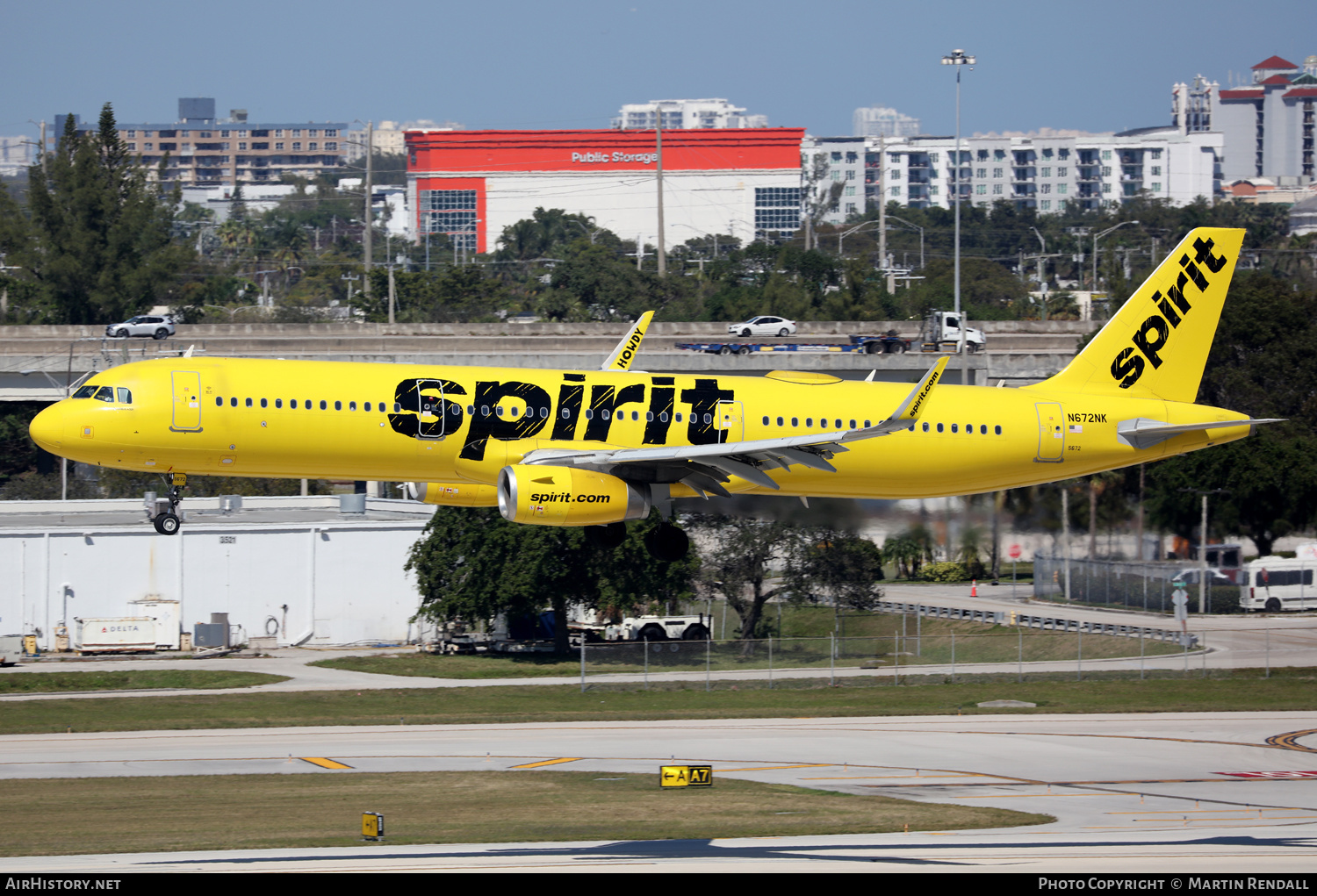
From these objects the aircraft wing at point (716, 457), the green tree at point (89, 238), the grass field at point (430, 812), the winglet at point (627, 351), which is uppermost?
the green tree at point (89, 238)

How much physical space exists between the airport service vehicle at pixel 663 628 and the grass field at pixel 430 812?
3397 cm

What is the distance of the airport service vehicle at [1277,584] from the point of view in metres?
82.4

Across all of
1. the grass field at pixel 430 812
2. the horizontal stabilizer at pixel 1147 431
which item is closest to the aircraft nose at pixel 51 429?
the grass field at pixel 430 812

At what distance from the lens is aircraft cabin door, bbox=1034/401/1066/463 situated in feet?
156

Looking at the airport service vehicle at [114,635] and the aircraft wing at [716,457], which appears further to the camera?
the airport service vehicle at [114,635]

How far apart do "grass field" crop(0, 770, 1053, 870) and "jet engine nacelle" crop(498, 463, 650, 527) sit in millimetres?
7679

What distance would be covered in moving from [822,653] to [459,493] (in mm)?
27727

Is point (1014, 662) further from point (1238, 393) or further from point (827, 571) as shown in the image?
point (1238, 393)

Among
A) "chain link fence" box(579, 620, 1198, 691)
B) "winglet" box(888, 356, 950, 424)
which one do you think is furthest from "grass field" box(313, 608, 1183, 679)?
"winglet" box(888, 356, 950, 424)

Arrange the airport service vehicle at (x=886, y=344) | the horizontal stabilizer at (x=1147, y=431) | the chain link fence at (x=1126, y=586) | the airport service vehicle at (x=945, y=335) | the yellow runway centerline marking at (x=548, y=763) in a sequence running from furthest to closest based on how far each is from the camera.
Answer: the airport service vehicle at (x=945, y=335) < the airport service vehicle at (x=886, y=344) < the chain link fence at (x=1126, y=586) < the horizontal stabilizer at (x=1147, y=431) < the yellow runway centerline marking at (x=548, y=763)

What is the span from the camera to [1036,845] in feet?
111

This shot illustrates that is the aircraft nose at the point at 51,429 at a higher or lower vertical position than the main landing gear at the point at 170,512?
higher

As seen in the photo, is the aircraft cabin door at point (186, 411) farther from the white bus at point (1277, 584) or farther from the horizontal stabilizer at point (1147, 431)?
the white bus at point (1277, 584)

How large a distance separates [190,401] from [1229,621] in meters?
59.3
